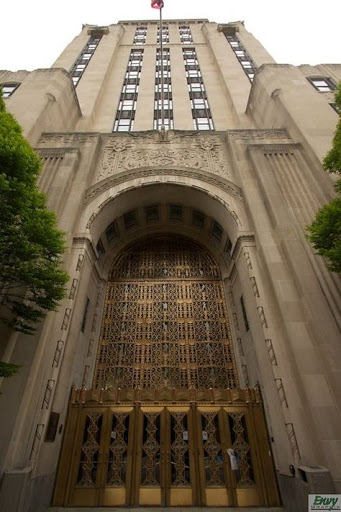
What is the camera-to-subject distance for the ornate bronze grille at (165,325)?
1053 cm

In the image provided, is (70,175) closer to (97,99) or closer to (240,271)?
(240,271)

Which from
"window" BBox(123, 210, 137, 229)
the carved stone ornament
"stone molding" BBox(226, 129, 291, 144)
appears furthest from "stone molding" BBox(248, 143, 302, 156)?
"window" BBox(123, 210, 137, 229)

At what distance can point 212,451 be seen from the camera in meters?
7.98

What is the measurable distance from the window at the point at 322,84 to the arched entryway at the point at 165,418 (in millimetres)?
14869

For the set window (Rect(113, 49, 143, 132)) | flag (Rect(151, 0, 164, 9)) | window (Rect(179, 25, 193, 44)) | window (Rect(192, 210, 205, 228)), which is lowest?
window (Rect(192, 210, 205, 228))

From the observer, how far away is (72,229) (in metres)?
10.6

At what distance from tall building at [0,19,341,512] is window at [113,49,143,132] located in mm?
392

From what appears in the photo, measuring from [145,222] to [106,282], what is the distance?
3.83 meters

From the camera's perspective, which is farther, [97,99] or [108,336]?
[97,99]

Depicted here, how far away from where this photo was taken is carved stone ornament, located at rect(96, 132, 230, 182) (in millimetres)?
13156

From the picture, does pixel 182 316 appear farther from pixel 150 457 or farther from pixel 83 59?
pixel 83 59

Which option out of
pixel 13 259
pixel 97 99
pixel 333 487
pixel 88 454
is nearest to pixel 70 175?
pixel 13 259

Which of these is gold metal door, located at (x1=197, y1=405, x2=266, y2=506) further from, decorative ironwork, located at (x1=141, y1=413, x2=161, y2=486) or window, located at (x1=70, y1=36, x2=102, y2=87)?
window, located at (x1=70, y1=36, x2=102, y2=87)

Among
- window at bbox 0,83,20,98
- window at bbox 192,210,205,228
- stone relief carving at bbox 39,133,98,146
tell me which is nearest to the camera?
window at bbox 192,210,205,228
